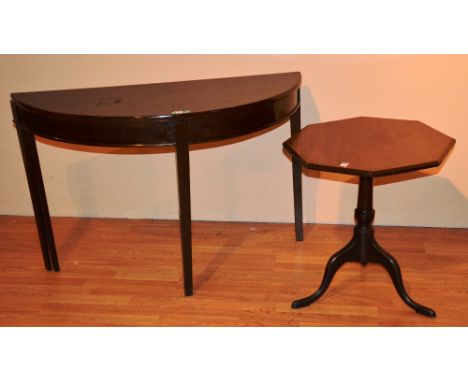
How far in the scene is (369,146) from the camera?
236cm

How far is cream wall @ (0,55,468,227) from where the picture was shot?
2.93 meters

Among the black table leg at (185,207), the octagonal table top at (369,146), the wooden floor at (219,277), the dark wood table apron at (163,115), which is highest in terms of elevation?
the dark wood table apron at (163,115)

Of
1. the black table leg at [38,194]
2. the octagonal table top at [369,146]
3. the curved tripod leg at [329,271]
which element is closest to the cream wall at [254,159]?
the octagonal table top at [369,146]

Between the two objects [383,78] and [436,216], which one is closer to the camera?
[383,78]

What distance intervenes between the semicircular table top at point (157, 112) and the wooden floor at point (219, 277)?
681mm

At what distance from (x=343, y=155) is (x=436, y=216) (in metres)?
1.08

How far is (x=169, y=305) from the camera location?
260 cm

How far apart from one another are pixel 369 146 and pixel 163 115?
2.46ft

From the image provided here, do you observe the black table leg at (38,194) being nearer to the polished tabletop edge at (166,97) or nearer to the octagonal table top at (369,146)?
the polished tabletop edge at (166,97)

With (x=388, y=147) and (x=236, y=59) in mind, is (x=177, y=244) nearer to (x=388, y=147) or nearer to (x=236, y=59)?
(x=236, y=59)

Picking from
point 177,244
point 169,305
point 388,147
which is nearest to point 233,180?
point 177,244

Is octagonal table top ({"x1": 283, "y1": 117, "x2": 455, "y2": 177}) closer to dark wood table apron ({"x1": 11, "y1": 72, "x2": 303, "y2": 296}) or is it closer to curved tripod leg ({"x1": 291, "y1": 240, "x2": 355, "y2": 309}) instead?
dark wood table apron ({"x1": 11, "y1": 72, "x2": 303, "y2": 296})

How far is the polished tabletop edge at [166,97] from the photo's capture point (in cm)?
237

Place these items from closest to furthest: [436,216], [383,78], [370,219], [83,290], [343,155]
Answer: [343,155], [370,219], [83,290], [383,78], [436,216]
